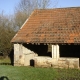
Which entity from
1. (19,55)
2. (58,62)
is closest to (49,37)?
(58,62)

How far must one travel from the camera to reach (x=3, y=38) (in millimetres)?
25719

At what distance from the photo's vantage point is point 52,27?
67.7 ft

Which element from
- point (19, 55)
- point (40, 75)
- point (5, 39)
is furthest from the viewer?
point (5, 39)

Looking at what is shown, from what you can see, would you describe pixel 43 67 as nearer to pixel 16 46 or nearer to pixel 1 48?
pixel 16 46

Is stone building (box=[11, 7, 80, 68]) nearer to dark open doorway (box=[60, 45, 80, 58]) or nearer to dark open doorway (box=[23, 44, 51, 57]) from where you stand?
dark open doorway (box=[23, 44, 51, 57])

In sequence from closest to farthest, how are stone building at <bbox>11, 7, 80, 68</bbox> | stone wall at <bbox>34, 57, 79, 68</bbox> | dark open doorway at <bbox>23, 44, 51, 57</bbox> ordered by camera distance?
stone wall at <bbox>34, 57, 79, 68</bbox> → stone building at <bbox>11, 7, 80, 68</bbox> → dark open doorway at <bbox>23, 44, 51, 57</bbox>

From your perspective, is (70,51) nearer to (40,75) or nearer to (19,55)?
(19,55)

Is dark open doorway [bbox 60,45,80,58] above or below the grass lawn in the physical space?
above

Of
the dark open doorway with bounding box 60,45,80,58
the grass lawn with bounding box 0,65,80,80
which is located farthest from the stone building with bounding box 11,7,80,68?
the grass lawn with bounding box 0,65,80,80

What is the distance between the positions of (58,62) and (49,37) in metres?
2.28

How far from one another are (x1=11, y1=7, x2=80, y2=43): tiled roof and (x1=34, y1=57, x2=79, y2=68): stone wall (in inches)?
57.6

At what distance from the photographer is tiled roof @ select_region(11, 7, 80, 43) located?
758 inches

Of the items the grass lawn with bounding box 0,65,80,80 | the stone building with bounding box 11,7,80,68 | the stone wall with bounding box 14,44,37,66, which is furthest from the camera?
the stone wall with bounding box 14,44,37,66

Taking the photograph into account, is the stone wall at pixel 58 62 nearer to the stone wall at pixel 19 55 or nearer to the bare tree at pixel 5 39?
the stone wall at pixel 19 55
